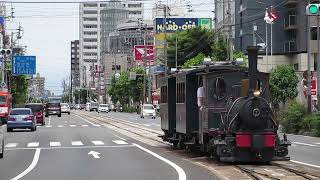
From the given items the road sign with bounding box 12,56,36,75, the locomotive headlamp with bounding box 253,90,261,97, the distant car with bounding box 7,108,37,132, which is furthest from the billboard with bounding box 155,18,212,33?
the locomotive headlamp with bounding box 253,90,261,97

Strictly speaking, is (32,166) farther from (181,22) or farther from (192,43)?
(181,22)

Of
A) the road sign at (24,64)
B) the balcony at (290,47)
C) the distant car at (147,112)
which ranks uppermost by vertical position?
the balcony at (290,47)

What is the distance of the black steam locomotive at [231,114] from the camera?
1856 centimetres

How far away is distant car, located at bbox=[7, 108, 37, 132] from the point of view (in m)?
45.4

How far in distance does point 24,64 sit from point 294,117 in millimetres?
45578

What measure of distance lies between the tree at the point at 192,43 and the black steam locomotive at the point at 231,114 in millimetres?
64029

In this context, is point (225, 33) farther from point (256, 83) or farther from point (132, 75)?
point (256, 83)

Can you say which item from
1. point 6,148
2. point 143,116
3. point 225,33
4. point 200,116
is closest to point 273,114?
point 200,116

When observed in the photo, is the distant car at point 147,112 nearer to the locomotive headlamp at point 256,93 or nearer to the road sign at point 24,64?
the road sign at point 24,64

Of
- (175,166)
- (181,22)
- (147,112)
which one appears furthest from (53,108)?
(175,166)

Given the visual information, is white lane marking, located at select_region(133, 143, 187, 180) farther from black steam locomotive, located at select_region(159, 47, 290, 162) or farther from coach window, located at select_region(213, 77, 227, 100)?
coach window, located at select_region(213, 77, 227, 100)

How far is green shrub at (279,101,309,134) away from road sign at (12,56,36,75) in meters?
43.5

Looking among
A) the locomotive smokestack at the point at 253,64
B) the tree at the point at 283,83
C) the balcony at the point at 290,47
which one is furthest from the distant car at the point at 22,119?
the balcony at the point at 290,47

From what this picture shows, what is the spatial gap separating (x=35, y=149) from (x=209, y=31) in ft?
212
